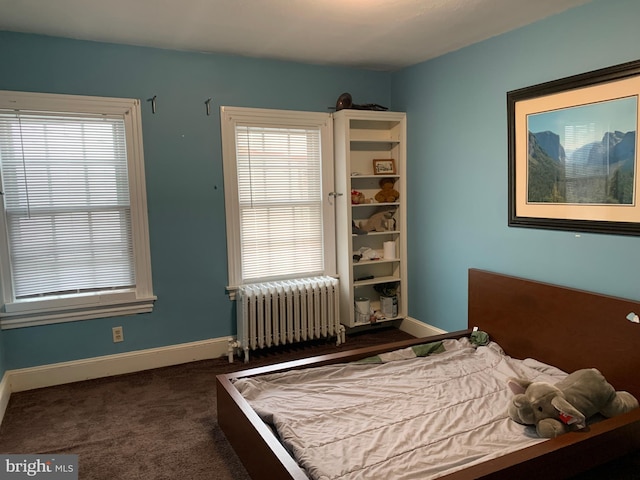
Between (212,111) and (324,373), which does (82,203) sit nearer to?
(212,111)

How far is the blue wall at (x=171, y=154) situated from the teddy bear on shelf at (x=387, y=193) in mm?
1030

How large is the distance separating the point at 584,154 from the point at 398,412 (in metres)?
1.84

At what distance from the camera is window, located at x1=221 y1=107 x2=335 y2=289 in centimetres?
367

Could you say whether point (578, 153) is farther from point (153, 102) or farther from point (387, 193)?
point (153, 102)

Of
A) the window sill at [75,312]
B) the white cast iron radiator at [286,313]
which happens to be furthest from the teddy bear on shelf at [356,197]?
the window sill at [75,312]

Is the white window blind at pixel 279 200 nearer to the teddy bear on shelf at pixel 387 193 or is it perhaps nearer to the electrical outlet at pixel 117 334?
the teddy bear on shelf at pixel 387 193

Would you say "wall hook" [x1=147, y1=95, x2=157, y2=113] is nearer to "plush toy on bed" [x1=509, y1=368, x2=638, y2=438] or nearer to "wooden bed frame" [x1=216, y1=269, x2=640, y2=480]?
"wooden bed frame" [x1=216, y1=269, x2=640, y2=480]

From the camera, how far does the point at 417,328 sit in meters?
4.12

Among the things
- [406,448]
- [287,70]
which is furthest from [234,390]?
[287,70]

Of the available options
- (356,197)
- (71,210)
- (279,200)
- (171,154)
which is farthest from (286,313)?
(71,210)

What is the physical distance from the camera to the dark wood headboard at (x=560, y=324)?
Result: 2373 millimetres

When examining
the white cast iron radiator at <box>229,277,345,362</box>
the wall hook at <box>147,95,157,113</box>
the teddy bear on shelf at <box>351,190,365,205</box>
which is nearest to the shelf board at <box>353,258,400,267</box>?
the white cast iron radiator at <box>229,277,345,362</box>

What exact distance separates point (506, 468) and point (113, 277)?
2880 millimetres

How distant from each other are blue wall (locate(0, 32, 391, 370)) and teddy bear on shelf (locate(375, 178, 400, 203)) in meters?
1.03
